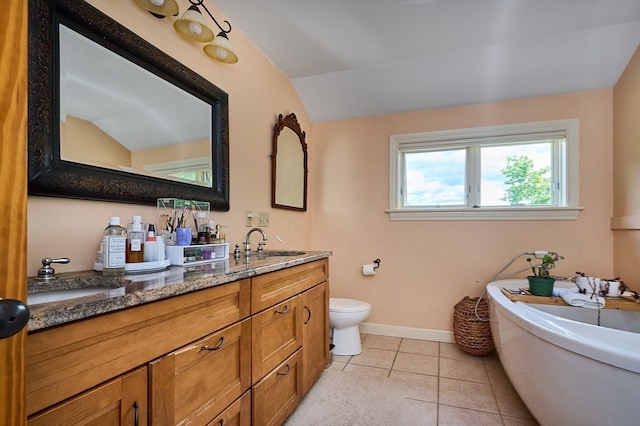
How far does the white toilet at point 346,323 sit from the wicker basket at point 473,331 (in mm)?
761

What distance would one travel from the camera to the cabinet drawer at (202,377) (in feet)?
2.95

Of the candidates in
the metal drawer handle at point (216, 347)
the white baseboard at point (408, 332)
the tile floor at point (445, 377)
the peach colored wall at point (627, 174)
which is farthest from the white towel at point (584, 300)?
the metal drawer handle at point (216, 347)

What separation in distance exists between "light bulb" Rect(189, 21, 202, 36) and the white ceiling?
→ 49 centimetres

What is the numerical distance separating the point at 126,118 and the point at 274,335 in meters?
1.19

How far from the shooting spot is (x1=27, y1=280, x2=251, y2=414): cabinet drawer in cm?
64

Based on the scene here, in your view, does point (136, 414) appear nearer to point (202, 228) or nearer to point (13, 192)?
point (13, 192)

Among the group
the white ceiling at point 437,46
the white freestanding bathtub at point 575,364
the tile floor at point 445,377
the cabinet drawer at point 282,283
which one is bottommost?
the tile floor at point 445,377

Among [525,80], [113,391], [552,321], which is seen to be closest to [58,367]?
[113,391]

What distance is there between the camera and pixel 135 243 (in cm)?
119

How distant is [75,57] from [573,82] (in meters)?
3.22

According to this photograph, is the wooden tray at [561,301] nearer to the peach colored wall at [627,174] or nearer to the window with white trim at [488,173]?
the peach colored wall at [627,174]

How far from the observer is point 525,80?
253 cm

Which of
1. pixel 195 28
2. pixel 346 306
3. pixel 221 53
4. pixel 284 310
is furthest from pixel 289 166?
pixel 284 310

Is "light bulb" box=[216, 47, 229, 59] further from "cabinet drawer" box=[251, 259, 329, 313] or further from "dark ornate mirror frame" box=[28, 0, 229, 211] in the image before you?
"cabinet drawer" box=[251, 259, 329, 313]
